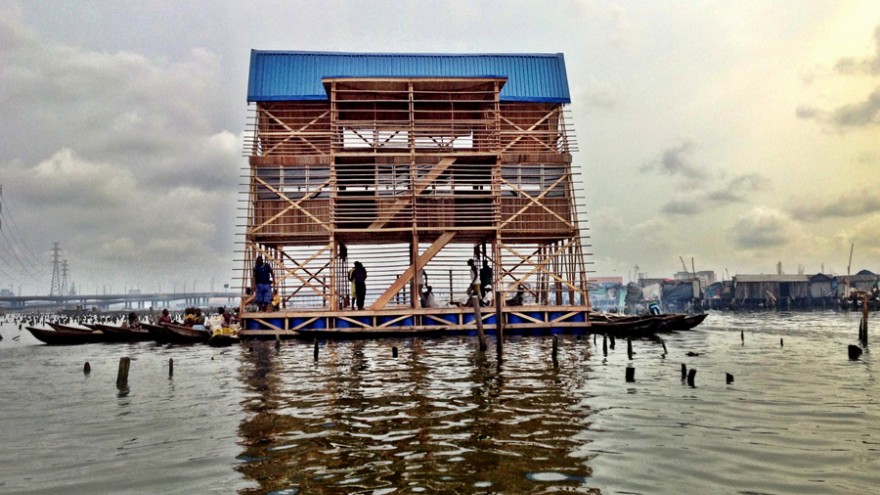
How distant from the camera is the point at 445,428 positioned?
35.4ft

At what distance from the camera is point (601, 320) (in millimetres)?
33938

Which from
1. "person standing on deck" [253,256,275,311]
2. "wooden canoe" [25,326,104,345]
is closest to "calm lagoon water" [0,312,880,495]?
"person standing on deck" [253,256,275,311]

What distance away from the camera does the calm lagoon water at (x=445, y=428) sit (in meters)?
8.14

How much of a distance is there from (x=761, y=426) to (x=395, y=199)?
2222cm

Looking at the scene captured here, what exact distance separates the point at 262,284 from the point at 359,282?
4415mm

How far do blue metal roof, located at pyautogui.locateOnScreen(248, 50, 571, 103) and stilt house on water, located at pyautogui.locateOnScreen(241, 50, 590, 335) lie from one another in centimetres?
12

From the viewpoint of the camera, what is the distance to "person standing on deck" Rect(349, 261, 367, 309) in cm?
3114

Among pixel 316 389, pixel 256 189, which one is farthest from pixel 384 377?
pixel 256 189

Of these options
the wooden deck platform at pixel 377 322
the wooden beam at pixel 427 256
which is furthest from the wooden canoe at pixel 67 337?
the wooden beam at pixel 427 256

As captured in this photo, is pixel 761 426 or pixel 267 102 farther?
pixel 267 102

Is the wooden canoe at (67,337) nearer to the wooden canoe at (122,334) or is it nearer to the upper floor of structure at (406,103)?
the wooden canoe at (122,334)

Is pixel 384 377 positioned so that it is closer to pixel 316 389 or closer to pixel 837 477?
pixel 316 389

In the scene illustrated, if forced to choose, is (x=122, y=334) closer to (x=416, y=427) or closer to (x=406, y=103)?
(x=406, y=103)

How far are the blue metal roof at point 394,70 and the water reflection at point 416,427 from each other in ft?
59.4
